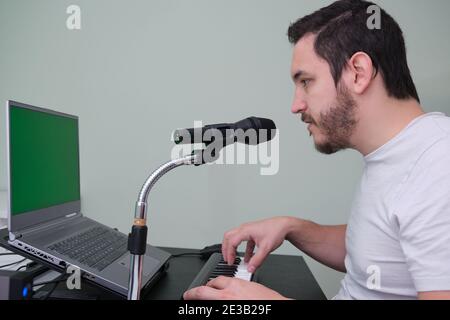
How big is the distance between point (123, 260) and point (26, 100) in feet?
4.13

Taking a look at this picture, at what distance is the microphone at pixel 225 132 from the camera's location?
0.54 m

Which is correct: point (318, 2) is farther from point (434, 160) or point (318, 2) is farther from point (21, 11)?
point (21, 11)

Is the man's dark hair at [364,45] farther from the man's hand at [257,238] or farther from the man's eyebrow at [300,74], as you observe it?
the man's hand at [257,238]

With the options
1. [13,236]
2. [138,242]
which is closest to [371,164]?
[138,242]

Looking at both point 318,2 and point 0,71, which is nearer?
point 318,2

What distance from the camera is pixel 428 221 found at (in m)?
0.56

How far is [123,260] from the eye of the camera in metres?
0.79

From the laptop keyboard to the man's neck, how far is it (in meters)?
0.64

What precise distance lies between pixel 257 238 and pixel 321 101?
14.8 inches

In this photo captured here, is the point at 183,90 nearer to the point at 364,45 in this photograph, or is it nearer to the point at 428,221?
the point at 364,45

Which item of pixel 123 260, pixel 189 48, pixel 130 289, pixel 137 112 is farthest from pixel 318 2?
pixel 130 289

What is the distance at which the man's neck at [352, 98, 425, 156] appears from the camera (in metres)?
0.77
